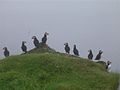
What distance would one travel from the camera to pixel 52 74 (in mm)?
20562

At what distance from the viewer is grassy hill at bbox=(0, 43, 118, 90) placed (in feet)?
62.1

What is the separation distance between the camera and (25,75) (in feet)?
66.4

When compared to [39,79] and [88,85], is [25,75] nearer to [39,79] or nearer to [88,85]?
[39,79]

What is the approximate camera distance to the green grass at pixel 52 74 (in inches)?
746

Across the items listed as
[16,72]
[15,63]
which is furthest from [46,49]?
[16,72]

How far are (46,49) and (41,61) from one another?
6600mm

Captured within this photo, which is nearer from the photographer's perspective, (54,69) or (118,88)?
(118,88)

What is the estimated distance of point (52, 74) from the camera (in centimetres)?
2056

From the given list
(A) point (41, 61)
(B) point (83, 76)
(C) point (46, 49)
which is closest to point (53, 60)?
(A) point (41, 61)

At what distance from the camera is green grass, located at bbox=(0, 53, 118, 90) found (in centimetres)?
1894

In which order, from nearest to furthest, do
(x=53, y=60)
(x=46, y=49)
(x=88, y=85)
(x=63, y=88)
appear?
(x=63, y=88) < (x=88, y=85) < (x=53, y=60) < (x=46, y=49)

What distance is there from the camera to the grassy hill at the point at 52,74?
62.1ft

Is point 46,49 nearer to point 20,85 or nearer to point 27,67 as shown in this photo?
point 27,67

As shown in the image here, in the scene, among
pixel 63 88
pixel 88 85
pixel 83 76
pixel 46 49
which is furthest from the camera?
pixel 46 49
